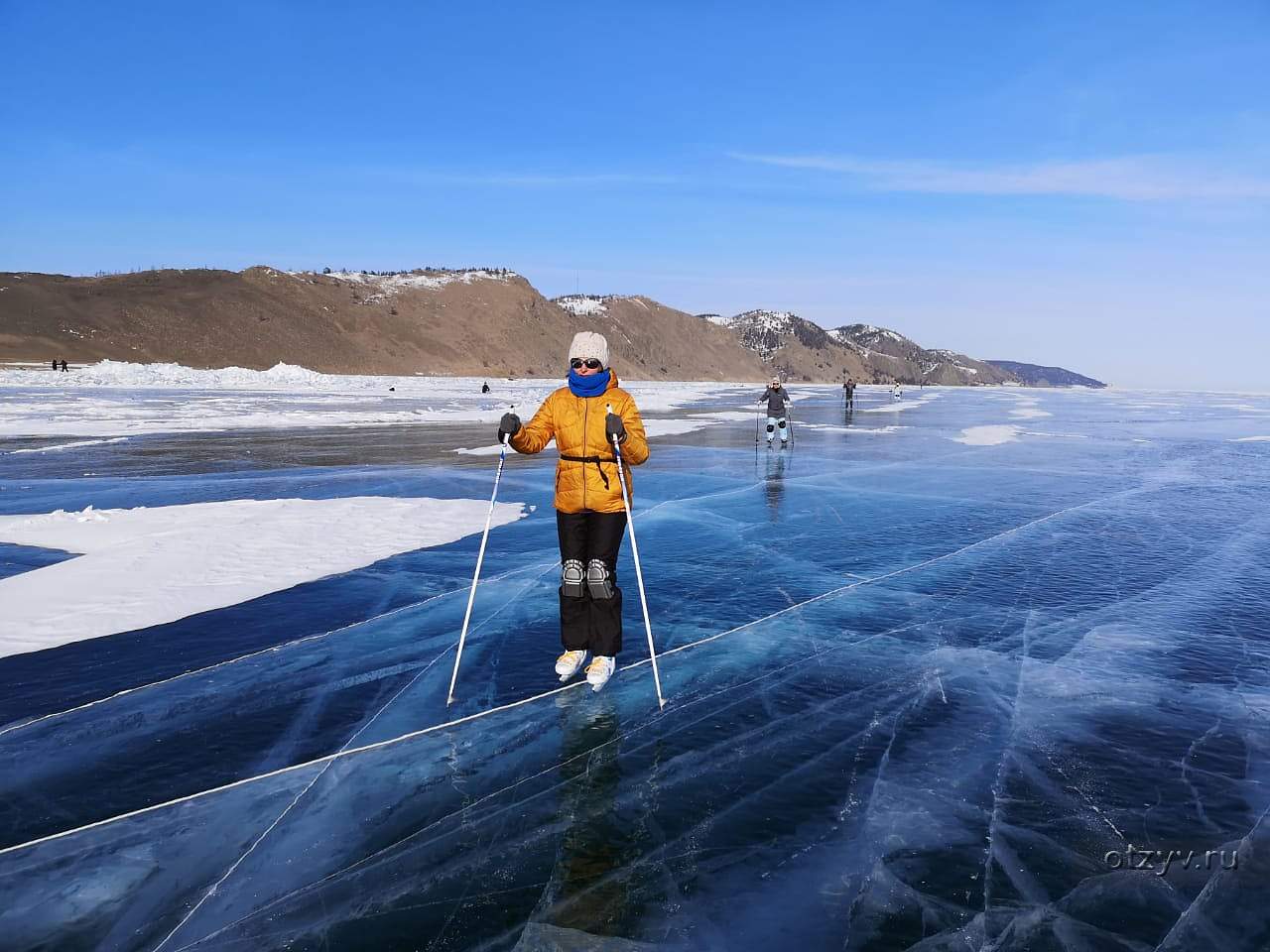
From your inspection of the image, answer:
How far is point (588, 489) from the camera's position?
5.21m

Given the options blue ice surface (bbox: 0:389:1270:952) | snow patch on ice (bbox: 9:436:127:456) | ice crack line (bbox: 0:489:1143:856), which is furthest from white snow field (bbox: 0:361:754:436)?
ice crack line (bbox: 0:489:1143:856)

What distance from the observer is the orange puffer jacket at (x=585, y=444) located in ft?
16.8

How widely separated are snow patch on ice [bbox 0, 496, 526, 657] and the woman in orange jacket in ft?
11.5

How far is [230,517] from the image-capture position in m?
10.2

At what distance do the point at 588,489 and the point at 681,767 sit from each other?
1859 mm

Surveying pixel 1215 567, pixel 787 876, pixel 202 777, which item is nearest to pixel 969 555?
pixel 1215 567

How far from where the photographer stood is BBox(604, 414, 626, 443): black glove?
15.9ft

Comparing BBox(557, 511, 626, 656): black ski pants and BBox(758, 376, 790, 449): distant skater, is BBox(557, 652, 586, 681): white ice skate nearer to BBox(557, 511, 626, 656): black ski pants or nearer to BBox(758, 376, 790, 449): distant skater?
BBox(557, 511, 626, 656): black ski pants

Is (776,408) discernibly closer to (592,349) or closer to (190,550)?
(190,550)

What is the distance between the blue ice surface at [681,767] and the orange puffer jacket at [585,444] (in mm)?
1253

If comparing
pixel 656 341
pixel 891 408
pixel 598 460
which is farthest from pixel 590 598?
pixel 656 341

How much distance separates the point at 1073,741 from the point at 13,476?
54.3 ft

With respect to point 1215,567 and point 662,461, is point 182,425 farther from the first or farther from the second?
point 1215,567

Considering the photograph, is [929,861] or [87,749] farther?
[87,749]
